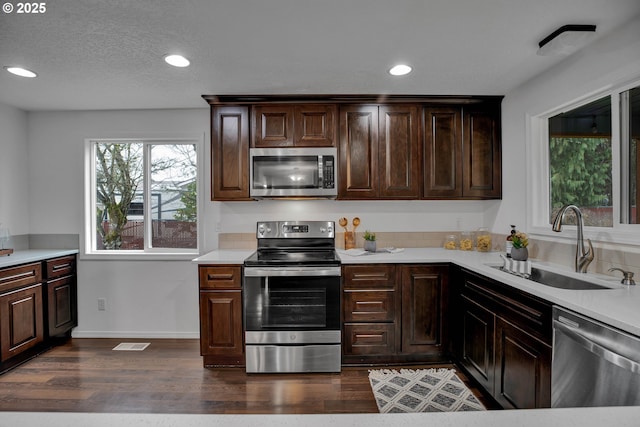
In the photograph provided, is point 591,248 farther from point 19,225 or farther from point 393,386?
point 19,225

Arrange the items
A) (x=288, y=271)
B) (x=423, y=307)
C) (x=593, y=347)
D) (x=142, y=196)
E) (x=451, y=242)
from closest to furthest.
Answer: (x=593, y=347) → (x=288, y=271) → (x=423, y=307) → (x=451, y=242) → (x=142, y=196)

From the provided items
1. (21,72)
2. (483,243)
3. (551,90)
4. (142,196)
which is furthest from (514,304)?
(21,72)

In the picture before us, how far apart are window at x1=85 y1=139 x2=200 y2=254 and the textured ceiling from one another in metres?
0.69

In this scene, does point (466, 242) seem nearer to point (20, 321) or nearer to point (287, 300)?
point (287, 300)

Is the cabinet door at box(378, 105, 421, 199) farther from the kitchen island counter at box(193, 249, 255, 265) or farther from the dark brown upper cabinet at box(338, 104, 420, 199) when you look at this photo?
the kitchen island counter at box(193, 249, 255, 265)

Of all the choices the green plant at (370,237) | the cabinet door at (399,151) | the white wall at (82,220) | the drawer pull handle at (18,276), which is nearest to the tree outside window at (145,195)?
the white wall at (82,220)

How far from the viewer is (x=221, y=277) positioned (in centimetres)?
277

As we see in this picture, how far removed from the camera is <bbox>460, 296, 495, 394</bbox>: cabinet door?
2186 millimetres

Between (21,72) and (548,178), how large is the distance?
165 inches

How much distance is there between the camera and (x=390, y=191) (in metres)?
3.14

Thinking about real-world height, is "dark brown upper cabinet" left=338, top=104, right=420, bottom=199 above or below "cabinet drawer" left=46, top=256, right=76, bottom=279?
above

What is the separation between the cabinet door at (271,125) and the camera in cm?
308

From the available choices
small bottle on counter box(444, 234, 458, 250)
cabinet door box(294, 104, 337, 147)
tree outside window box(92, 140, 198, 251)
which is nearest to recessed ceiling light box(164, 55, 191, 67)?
cabinet door box(294, 104, 337, 147)

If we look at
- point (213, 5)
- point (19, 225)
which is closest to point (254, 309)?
point (213, 5)
